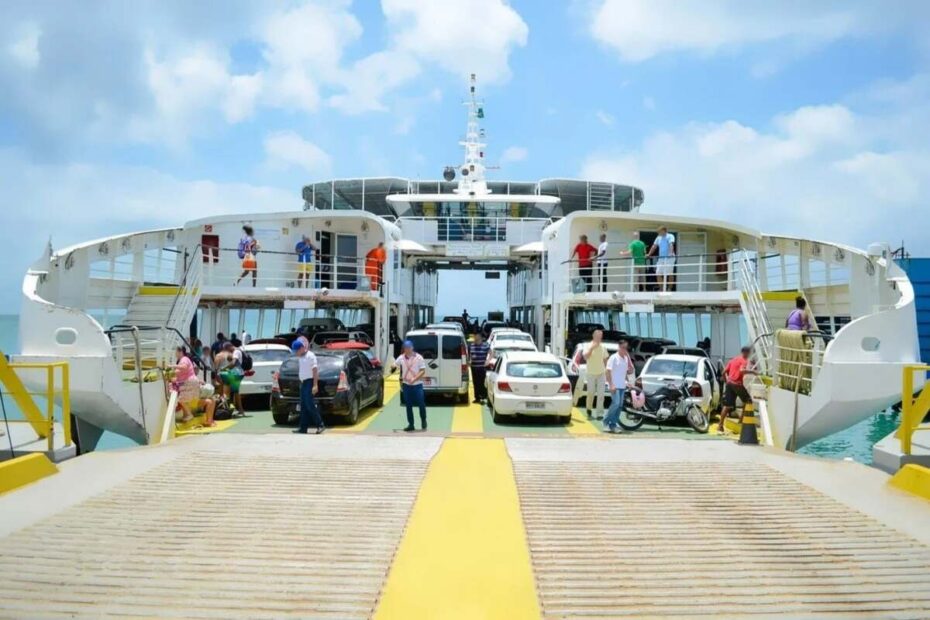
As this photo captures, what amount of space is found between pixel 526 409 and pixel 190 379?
20.4 feet

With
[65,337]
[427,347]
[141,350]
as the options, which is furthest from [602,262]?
[65,337]

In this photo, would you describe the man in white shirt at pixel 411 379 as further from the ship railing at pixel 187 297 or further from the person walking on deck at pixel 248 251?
the person walking on deck at pixel 248 251

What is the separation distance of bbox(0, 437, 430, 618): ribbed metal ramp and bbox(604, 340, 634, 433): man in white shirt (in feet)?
15.5

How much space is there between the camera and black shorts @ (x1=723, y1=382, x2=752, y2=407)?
11.7 meters

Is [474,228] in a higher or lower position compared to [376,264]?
higher

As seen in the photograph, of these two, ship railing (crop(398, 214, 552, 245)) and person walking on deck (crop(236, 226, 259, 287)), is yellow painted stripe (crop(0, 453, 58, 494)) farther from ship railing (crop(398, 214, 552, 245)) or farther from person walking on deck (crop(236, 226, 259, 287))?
ship railing (crop(398, 214, 552, 245))

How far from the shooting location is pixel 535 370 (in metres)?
13.3

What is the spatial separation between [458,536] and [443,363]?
33.8 feet

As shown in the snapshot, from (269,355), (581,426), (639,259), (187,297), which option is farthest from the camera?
(639,259)

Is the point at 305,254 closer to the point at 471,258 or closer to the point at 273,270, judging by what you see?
the point at 273,270

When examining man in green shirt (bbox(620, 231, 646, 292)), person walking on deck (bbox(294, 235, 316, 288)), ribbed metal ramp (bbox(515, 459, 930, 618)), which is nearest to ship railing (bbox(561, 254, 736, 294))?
man in green shirt (bbox(620, 231, 646, 292))

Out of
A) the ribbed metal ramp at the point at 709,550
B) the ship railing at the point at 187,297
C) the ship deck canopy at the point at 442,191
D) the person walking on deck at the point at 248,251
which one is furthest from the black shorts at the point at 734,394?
the ship deck canopy at the point at 442,191

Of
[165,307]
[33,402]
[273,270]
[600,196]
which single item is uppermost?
[600,196]

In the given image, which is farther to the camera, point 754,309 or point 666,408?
point 754,309
